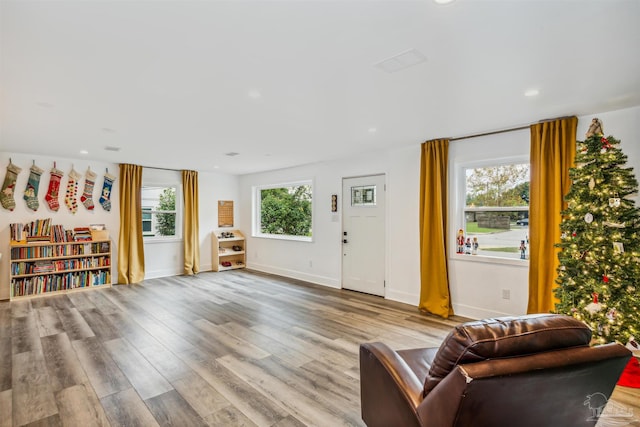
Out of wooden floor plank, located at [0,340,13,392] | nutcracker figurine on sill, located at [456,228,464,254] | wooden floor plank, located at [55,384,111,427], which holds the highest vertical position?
nutcracker figurine on sill, located at [456,228,464,254]

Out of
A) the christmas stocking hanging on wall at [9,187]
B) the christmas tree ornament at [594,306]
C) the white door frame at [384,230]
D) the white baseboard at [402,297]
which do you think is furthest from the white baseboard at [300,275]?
the christmas stocking hanging on wall at [9,187]

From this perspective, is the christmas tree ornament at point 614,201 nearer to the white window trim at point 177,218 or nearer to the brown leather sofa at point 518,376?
the brown leather sofa at point 518,376

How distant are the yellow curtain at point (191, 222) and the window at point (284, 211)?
1.33 m

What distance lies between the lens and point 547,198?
341cm

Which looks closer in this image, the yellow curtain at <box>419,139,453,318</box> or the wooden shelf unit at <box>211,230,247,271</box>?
the yellow curtain at <box>419,139,453,318</box>

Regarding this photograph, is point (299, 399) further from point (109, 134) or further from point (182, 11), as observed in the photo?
point (109, 134)

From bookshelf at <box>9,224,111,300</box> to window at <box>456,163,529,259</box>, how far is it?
239 inches

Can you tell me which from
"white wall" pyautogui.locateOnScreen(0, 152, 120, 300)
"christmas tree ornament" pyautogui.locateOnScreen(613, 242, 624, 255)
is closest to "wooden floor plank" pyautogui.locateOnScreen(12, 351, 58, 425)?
"white wall" pyautogui.locateOnScreen(0, 152, 120, 300)

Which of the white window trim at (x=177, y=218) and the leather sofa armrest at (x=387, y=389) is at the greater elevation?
the white window trim at (x=177, y=218)

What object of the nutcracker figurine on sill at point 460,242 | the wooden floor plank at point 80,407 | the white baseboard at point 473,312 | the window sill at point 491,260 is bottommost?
the wooden floor plank at point 80,407

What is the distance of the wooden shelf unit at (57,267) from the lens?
5090 millimetres

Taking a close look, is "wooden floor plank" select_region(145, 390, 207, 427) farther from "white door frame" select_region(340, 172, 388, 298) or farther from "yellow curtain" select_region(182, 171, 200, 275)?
"yellow curtain" select_region(182, 171, 200, 275)

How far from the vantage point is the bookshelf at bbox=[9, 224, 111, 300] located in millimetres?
5098

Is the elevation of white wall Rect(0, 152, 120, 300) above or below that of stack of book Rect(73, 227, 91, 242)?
above
